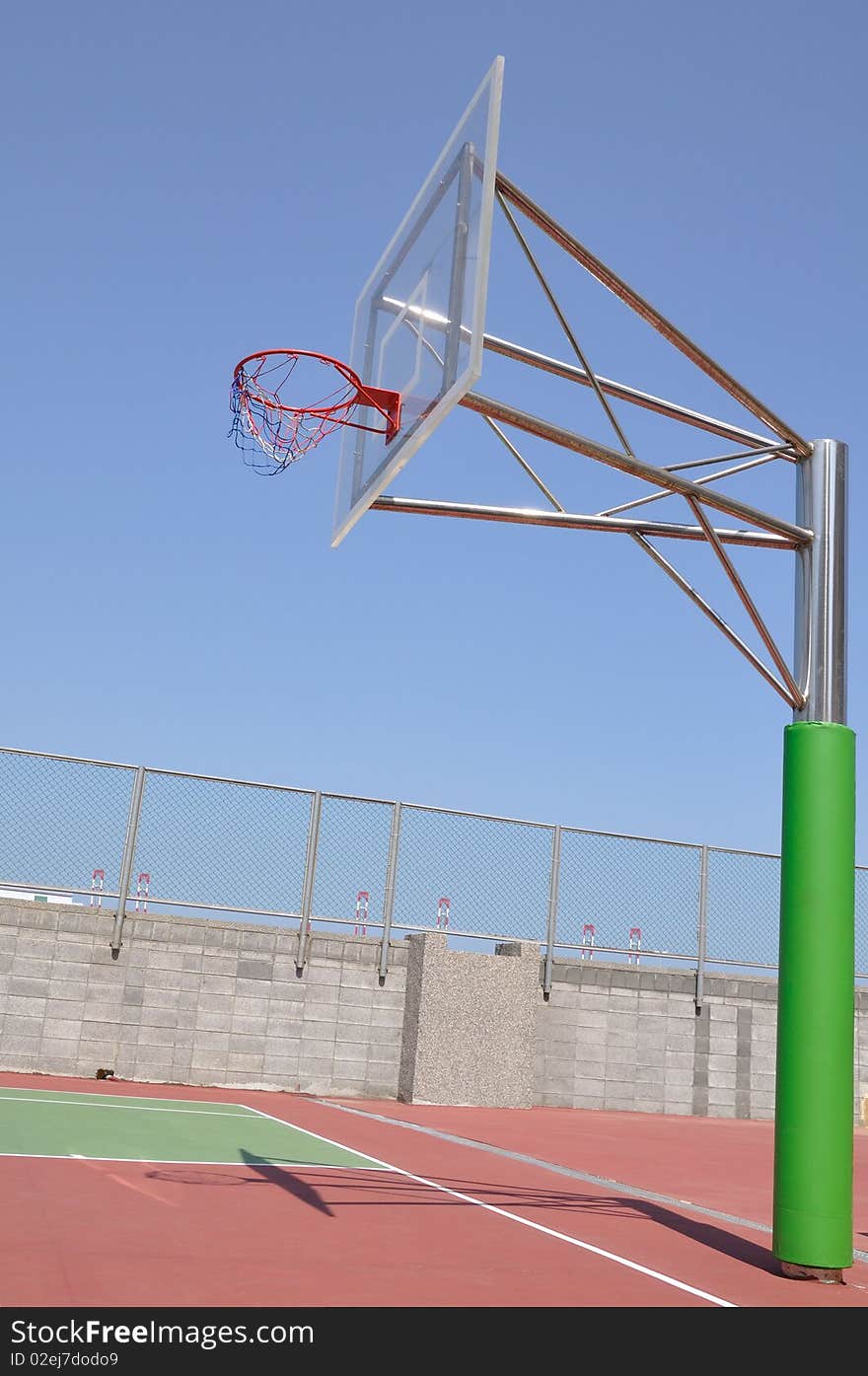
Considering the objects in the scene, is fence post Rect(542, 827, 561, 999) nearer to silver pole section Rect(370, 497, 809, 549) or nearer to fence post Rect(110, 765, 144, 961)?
fence post Rect(110, 765, 144, 961)

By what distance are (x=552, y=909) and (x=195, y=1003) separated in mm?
5243

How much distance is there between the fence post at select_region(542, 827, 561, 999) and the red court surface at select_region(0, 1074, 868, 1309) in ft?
21.1

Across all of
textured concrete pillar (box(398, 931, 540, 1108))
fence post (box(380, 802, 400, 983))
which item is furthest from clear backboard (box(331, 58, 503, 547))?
textured concrete pillar (box(398, 931, 540, 1108))

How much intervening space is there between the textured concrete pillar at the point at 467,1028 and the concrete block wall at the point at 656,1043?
1.98 feet

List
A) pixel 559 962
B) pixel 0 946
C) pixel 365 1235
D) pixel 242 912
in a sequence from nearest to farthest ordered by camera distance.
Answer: pixel 365 1235 < pixel 0 946 < pixel 242 912 < pixel 559 962

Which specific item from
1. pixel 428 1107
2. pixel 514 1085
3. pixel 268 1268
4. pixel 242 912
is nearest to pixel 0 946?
pixel 242 912

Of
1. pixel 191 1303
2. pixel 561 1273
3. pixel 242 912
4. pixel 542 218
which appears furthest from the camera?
pixel 242 912

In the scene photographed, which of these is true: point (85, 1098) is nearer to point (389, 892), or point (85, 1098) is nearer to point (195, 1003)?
point (195, 1003)

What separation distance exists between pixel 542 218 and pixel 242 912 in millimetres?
11083

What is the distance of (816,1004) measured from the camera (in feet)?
22.1

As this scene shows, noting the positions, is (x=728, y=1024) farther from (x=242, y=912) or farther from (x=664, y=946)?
(x=242, y=912)

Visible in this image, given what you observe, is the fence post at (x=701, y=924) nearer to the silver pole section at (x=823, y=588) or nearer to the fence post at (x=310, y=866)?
the fence post at (x=310, y=866)

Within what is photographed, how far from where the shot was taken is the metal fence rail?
15320mm

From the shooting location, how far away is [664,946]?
60.7ft
